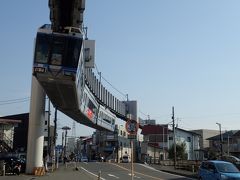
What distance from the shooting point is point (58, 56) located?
2838 centimetres

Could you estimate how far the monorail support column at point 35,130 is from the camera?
38.6m

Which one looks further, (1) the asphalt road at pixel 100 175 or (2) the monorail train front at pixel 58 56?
(1) the asphalt road at pixel 100 175

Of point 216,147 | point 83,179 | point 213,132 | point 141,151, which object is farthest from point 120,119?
point 83,179

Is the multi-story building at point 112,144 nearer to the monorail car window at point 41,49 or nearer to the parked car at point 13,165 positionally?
the parked car at point 13,165

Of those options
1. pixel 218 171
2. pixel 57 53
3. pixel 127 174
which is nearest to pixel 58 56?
pixel 57 53

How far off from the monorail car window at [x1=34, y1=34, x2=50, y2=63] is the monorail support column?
11289mm

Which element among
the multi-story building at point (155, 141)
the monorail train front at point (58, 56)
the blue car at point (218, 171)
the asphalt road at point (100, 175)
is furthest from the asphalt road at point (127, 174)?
the multi-story building at point (155, 141)

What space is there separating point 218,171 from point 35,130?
19994 mm

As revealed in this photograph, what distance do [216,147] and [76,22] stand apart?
8332 centimetres

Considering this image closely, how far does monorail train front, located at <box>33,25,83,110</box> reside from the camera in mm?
28000

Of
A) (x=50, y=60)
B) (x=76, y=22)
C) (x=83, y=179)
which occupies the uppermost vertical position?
(x=76, y=22)

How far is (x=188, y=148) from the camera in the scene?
4877 inches

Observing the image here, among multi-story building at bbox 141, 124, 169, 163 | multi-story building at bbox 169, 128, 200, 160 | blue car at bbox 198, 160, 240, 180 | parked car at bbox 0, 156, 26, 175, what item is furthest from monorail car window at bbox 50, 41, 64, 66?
multi-story building at bbox 169, 128, 200, 160

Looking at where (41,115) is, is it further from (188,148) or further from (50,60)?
(188,148)
